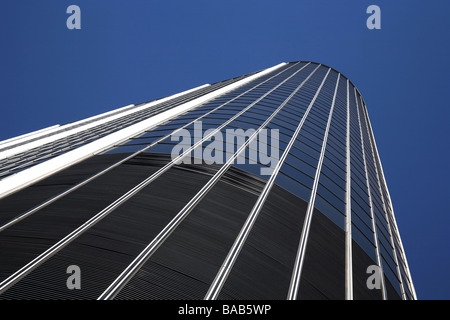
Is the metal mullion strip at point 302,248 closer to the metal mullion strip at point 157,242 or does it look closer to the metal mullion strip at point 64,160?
the metal mullion strip at point 157,242

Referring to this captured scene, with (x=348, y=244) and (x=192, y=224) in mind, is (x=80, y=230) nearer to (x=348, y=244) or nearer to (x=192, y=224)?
(x=192, y=224)

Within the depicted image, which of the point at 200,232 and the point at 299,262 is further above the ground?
the point at 200,232

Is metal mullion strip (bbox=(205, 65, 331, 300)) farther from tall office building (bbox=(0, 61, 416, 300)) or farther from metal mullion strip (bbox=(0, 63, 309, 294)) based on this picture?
metal mullion strip (bbox=(0, 63, 309, 294))

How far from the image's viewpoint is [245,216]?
41.1 feet

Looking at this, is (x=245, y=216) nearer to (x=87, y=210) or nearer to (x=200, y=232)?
(x=200, y=232)

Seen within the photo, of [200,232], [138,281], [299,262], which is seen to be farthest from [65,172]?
[299,262]

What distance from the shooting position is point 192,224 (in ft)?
37.3

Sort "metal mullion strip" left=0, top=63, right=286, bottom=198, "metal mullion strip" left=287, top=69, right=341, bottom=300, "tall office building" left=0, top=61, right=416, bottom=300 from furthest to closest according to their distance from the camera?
"metal mullion strip" left=0, top=63, right=286, bottom=198, "metal mullion strip" left=287, top=69, right=341, bottom=300, "tall office building" left=0, top=61, right=416, bottom=300

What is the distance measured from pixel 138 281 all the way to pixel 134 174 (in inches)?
244

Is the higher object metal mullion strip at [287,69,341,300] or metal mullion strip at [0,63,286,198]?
metal mullion strip at [0,63,286,198]

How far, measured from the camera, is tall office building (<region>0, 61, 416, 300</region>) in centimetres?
888

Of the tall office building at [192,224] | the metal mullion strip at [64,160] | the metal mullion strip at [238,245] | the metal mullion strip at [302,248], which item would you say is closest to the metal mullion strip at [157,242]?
the tall office building at [192,224]

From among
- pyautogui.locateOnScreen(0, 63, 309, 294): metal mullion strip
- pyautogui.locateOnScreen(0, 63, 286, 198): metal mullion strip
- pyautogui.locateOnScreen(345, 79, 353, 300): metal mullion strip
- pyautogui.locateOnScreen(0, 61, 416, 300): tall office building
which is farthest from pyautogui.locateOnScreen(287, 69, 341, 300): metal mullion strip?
pyautogui.locateOnScreen(0, 63, 286, 198): metal mullion strip
